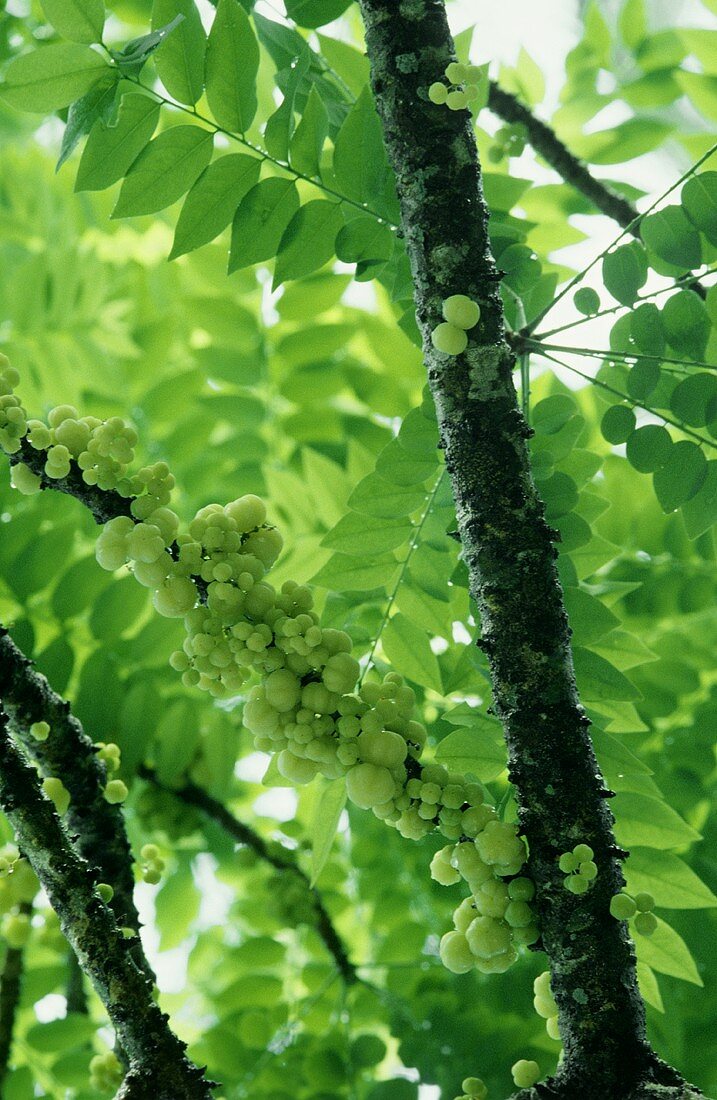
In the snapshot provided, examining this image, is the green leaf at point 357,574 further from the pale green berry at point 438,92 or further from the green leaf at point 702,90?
the green leaf at point 702,90

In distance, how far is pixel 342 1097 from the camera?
1738 millimetres

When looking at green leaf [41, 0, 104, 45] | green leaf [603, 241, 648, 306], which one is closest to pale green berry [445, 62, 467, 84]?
green leaf [603, 241, 648, 306]

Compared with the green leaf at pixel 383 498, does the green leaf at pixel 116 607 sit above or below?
above

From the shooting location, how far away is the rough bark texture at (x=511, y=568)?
2.90 ft

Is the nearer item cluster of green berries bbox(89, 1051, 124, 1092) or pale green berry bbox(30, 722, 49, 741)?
pale green berry bbox(30, 722, 49, 741)

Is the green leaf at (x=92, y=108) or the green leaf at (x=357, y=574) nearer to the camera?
the green leaf at (x=92, y=108)

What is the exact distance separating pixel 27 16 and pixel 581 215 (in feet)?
3.57

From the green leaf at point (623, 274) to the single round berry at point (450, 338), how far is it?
31 centimetres

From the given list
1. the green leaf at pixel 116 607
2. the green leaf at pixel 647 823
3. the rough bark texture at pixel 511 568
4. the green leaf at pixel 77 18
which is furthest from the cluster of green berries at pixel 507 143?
the green leaf at pixel 647 823

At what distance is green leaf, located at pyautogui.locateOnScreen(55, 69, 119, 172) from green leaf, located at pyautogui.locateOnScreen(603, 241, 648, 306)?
1.90ft

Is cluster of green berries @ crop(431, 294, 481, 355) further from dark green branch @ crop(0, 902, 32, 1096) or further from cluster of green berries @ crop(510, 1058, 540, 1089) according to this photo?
dark green branch @ crop(0, 902, 32, 1096)

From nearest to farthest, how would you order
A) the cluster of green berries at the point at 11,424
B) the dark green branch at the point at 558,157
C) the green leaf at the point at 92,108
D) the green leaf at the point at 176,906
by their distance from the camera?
the cluster of green berries at the point at 11,424
the green leaf at the point at 92,108
the dark green branch at the point at 558,157
the green leaf at the point at 176,906

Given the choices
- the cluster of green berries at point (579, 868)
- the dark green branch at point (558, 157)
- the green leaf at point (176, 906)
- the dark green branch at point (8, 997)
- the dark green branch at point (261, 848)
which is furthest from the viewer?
the green leaf at point (176, 906)

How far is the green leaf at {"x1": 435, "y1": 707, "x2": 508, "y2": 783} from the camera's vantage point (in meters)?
1.11
